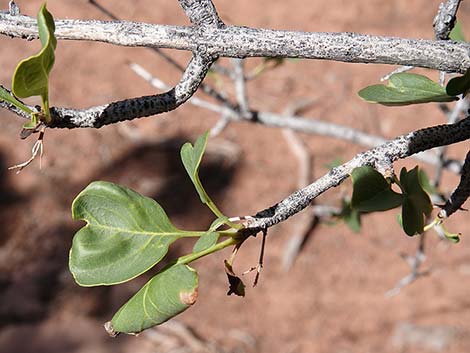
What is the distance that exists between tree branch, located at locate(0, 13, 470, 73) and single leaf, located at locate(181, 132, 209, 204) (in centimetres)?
9

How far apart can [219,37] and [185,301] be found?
0.24 meters

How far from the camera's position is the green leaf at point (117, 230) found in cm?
69

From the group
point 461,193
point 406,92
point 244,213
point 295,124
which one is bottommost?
point 244,213

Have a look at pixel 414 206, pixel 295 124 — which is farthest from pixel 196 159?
pixel 295 124

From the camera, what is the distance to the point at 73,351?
10.4ft

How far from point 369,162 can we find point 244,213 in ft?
8.72

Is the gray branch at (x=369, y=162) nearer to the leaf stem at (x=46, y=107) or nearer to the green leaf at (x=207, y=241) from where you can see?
the green leaf at (x=207, y=241)

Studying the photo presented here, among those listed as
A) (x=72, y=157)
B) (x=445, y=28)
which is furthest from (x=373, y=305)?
(x=445, y=28)

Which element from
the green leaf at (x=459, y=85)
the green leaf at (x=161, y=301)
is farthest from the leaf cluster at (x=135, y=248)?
the green leaf at (x=459, y=85)

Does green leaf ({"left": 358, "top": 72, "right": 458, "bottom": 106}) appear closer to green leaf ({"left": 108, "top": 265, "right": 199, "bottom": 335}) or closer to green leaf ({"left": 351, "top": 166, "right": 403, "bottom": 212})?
green leaf ({"left": 351, "top": 166, "right": 403, "bottom": 212})

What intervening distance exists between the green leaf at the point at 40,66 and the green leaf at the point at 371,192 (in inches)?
11.2

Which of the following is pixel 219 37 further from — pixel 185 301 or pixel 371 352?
pixel 371 352

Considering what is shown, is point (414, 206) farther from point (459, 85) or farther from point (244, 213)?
point (244, 213)

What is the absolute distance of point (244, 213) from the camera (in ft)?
11.0
